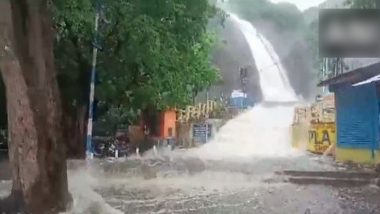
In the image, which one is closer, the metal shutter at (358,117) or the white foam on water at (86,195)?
the white foam on water at (86,195)

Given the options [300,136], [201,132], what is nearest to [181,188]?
[300,136]

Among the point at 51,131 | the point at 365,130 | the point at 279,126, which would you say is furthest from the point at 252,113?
the point at 51,131

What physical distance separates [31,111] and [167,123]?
82.9 ft

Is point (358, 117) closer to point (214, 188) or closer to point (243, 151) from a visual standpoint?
point (214, 188)

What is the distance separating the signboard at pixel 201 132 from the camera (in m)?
34.1

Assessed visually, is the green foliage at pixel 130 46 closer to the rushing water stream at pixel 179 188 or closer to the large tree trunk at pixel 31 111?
the rushing water stream at pixel 179 188

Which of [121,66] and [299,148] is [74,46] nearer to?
[121,66]

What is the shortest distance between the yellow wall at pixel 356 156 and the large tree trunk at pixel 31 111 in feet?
37.9

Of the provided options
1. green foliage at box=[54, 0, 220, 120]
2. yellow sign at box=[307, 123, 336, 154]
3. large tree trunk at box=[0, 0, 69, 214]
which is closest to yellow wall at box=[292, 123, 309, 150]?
yellow sign at box=[307, 123, 336, 154]

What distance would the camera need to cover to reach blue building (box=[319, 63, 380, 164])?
60.0 feet

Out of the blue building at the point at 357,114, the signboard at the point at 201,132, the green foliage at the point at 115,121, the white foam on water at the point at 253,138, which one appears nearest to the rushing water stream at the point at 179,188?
the blue building at the point at 357,114

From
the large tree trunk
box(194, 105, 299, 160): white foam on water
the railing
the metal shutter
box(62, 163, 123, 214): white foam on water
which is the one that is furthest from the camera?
the railing

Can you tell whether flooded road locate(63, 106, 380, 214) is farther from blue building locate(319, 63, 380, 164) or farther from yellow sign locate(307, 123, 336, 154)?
yellow sign locate(307, 123, 336, 154)

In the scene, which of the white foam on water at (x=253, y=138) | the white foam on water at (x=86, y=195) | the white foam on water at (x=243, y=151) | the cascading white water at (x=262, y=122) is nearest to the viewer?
the white foam on water at (x=86, y=195)
